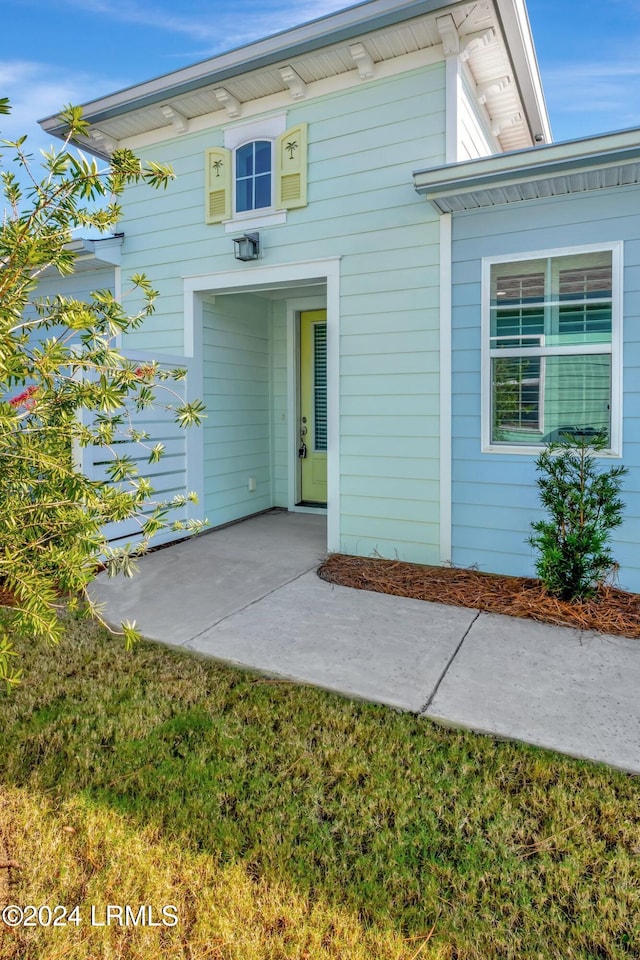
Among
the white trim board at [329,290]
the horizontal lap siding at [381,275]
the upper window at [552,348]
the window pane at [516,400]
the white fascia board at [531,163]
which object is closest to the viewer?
the white fascia board at [531,163]

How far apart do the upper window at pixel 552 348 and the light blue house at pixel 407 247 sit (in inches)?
0.6

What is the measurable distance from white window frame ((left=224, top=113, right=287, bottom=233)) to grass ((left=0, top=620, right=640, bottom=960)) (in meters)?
4.36

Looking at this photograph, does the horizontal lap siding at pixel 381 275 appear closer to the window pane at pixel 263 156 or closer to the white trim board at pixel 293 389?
the window pane at pixel 263 156

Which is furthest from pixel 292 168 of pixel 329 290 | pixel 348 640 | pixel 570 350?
pixel 348 640

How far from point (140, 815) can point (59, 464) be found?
126 centimetres

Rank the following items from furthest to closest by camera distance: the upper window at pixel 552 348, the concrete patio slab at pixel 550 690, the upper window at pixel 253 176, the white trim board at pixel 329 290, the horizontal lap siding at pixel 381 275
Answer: the upper window at pixel 253 176 → the white trim board at pixel 329 290 → the horizontal lap siding at pixel 381 275 → the upper window at pixel 552 348 → the concrete patio slab at pixel 550 690

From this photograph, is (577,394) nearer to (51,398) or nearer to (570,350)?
(570,350)

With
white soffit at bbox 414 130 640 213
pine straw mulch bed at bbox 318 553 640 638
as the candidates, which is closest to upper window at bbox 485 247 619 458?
white soffit at bbox 414 130 640 213

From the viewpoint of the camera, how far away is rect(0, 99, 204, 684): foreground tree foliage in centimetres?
170

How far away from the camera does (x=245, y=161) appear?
544 centimetres

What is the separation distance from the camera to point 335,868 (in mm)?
1777

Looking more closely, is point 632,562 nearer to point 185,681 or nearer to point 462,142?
point 185,681

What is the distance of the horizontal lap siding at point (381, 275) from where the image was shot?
181 inches

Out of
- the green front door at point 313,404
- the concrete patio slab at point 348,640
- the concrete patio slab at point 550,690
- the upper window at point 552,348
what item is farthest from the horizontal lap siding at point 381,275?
the green front door at point 313,404
